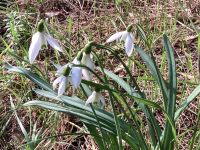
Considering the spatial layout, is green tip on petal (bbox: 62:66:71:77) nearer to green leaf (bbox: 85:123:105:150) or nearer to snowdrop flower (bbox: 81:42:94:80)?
snowdrop flower (bbox: 81:42:94:80)

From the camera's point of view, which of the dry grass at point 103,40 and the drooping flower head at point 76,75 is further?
the dry grass at point 103,40

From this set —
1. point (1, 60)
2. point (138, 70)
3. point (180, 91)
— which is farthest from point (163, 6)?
point (1, 60)

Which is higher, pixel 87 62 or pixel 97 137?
pixel 87 62

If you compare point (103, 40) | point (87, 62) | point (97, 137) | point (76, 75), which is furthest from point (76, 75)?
point (103, 40)

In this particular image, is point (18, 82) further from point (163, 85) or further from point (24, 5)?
point (163, 85)

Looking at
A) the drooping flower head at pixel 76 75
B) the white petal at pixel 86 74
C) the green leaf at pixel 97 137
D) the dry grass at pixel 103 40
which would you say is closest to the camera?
the drooping flower head at pixel 76 75

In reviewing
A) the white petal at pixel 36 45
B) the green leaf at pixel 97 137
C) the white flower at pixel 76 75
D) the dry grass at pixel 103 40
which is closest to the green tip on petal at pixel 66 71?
the white flower at pixel 76 75

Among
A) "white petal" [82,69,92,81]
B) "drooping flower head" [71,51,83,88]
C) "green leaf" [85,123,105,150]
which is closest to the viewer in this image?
"drooping flower head" [71,51,83,88]

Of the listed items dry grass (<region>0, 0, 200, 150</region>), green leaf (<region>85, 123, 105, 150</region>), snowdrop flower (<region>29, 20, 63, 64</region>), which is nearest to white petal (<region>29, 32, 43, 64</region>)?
snowdrop flower (<region>29, 20, 63, 64</region>)

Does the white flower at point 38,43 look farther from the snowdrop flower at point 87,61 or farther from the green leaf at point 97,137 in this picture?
the green leaf at point 97,137

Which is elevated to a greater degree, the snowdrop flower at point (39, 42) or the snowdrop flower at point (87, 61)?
the snowdrop flower at point (39, 42)

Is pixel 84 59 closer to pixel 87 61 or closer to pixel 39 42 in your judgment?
pixel 87 61
